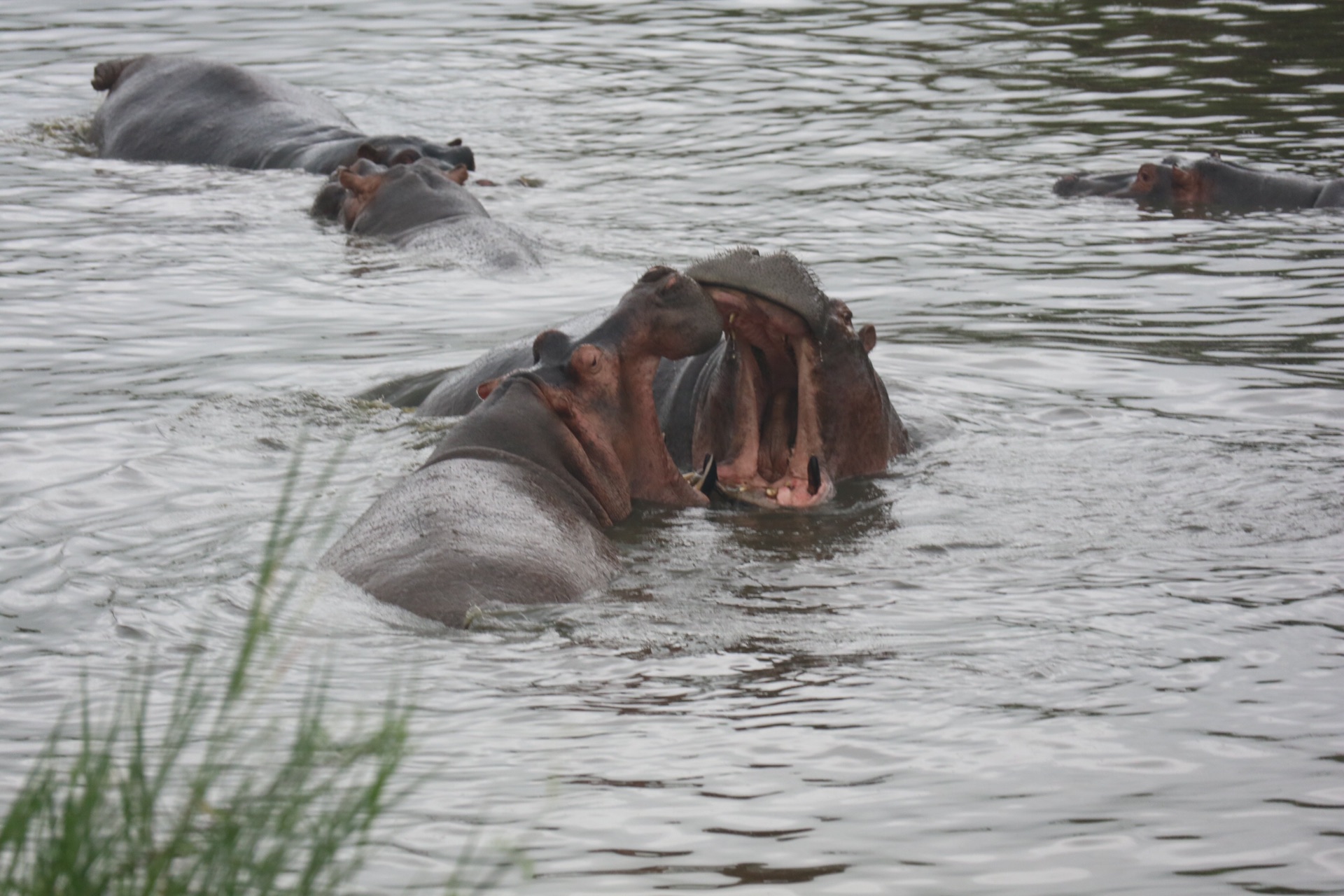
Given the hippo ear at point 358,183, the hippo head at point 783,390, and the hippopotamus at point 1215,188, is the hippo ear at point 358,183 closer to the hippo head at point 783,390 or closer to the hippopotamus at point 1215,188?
the hippopotamus at point 1215,188

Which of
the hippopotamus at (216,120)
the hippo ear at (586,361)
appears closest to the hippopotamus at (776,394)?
the hippo ear at (586,361)

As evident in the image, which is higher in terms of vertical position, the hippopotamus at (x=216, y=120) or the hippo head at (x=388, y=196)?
the hippopotamus at (x=216, y=120)

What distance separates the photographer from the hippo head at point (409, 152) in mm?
11211

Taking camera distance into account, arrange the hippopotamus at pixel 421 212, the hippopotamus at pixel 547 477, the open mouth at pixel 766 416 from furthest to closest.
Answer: the hippopotamus at pixel 421 212 → the open mouth at pixel 766 416 → the hippopotamus at pixel 547 477

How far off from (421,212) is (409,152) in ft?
2.85

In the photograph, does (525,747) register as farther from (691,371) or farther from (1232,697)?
(691,371)

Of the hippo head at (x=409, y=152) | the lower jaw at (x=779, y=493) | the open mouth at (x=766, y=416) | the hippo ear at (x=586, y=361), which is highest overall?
the hippo head at (x=409, y=152)

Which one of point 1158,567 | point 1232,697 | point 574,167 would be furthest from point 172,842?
point 574,167

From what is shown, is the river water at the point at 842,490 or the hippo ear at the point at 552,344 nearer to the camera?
the river water at the point at 842,490

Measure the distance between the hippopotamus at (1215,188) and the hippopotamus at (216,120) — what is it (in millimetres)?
3885

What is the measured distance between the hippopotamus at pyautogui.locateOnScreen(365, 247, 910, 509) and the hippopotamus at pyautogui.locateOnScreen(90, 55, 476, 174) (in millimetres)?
5874

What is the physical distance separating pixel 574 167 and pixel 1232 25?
6663 mm

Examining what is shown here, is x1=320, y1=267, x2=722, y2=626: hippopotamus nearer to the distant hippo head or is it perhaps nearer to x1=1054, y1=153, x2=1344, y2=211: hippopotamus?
the distant hippo head

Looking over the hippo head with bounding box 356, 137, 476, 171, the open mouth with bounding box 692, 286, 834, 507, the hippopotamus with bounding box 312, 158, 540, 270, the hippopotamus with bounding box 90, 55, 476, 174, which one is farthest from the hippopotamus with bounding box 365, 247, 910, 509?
the hippopotamus with bounding box 90, 55, 476, 174
